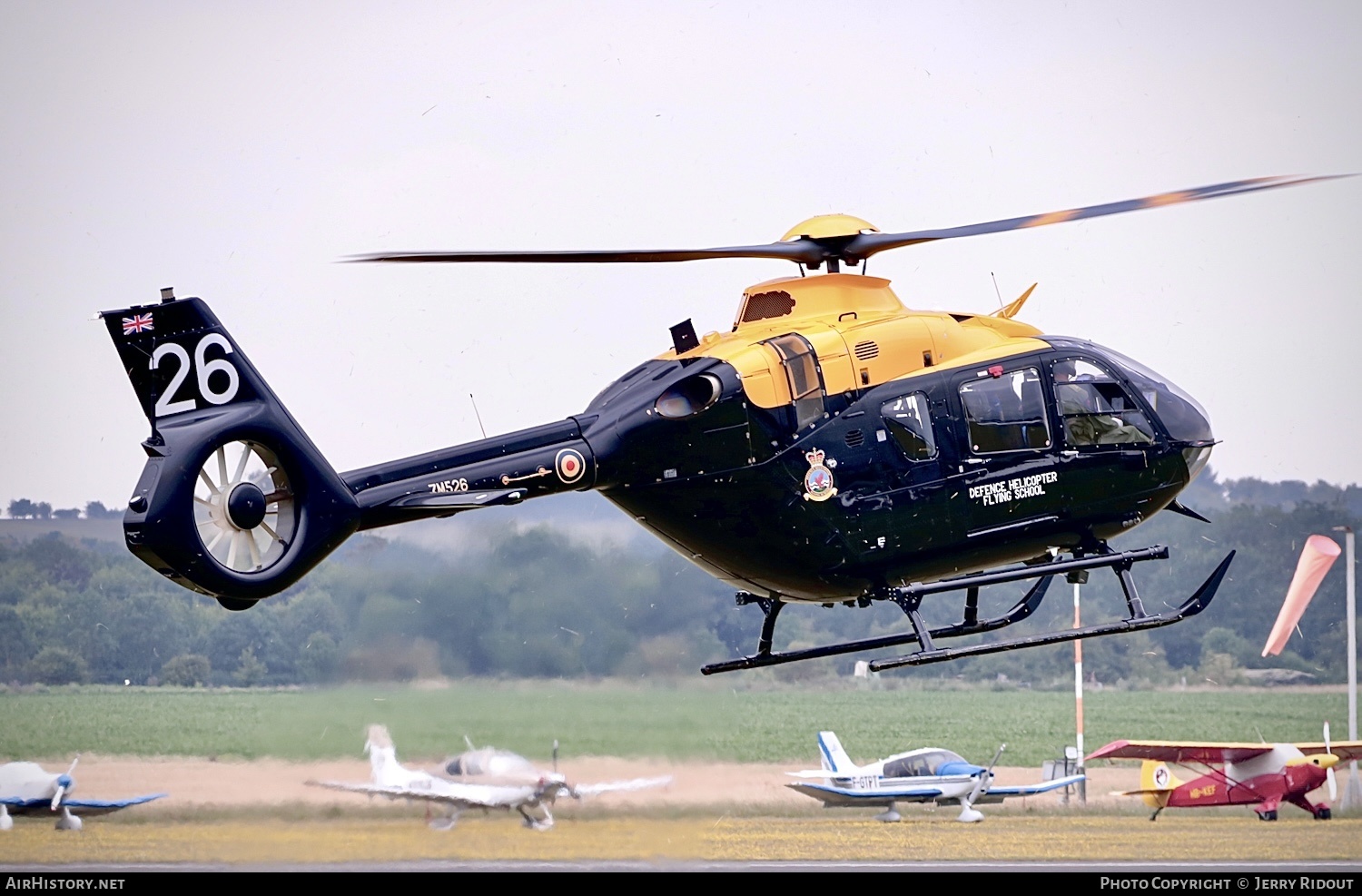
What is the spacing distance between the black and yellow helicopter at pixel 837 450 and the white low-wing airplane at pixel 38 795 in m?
11.4

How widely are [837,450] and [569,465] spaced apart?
6.00 ft

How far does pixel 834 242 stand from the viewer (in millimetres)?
12383

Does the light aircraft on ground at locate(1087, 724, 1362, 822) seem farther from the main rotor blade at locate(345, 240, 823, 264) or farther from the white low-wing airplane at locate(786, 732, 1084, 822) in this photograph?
the main rotor blade at locate(345, 240, 823, 264)

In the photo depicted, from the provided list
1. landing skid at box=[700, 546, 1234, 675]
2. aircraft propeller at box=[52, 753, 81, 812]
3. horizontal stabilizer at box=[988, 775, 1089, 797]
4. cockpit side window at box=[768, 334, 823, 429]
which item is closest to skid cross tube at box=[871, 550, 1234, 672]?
landing skid at box=[700, 546, 1234, 675]

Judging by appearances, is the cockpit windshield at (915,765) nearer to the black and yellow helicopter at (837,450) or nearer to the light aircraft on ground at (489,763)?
the light aircraft on ground at (489,763)

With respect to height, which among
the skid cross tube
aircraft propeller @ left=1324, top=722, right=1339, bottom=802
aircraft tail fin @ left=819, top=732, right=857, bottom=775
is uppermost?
the skid cross tube

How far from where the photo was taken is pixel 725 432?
1134cm

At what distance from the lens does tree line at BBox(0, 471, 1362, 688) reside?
56.6 feet

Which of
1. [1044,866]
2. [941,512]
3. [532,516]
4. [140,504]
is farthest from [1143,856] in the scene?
[140,504]

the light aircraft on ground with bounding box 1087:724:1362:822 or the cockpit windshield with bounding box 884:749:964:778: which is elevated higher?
the cockpit windshield with bounding box 884:749:964:778

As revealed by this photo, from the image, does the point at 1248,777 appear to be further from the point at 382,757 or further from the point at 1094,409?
the point at 1094,409

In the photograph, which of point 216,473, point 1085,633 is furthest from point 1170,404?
point 216,473

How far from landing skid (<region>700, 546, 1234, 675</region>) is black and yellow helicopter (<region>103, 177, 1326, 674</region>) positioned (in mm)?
29

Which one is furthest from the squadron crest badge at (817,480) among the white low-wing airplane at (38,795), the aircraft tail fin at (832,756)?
the aircraft tail fin at (832,756)
